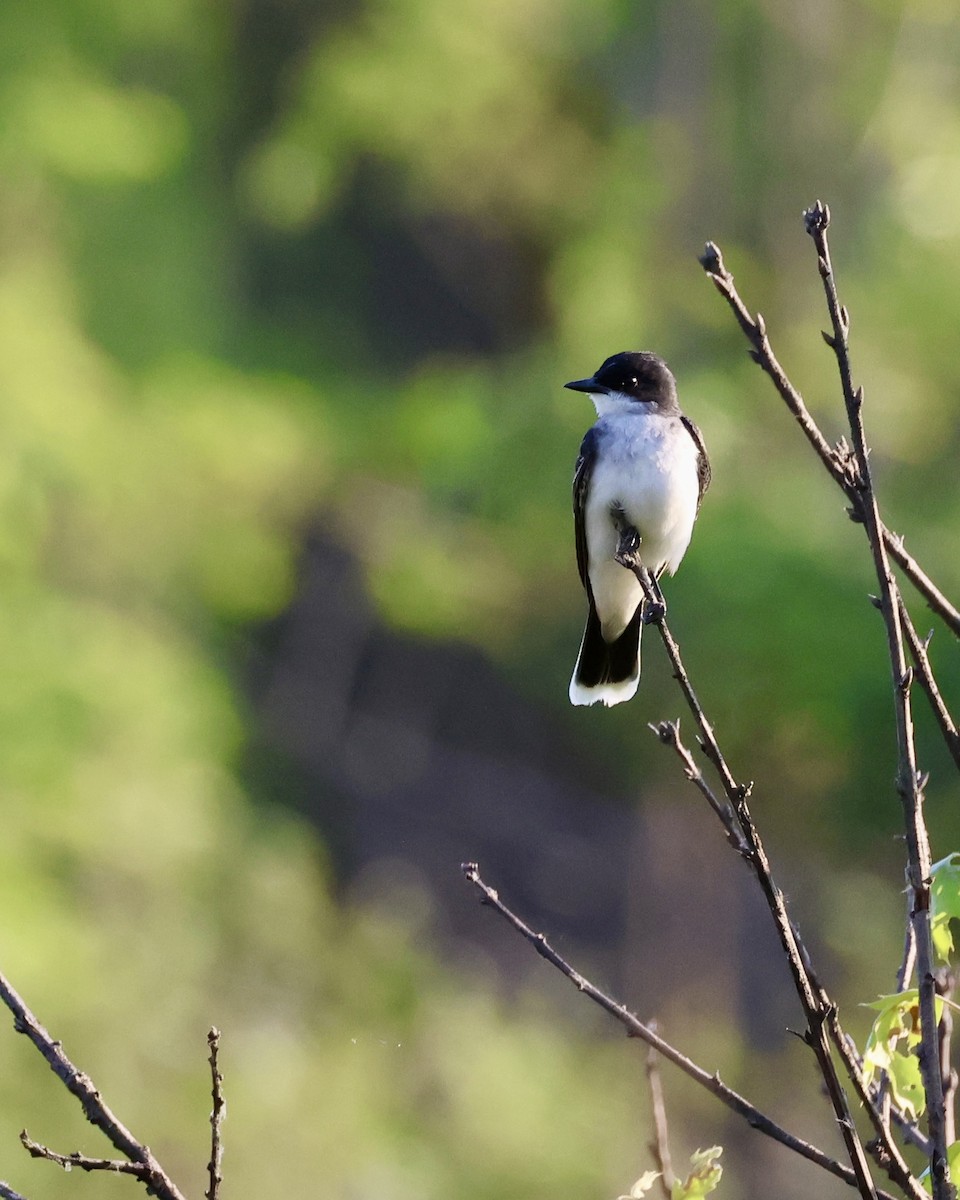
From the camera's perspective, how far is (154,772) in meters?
7.23

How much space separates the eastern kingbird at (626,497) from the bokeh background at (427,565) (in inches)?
122

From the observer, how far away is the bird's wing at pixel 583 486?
3.30 meters

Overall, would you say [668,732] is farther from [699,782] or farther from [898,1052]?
[898,1052]

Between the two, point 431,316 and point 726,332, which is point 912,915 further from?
point 431,316

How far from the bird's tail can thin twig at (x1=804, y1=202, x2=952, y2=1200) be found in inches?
69.9

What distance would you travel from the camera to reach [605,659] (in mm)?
3385

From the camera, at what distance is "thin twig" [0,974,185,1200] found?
1.44 meters

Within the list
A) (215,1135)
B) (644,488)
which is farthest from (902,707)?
(644,488)

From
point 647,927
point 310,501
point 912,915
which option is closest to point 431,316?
point 310,501

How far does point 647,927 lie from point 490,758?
172 centimetres

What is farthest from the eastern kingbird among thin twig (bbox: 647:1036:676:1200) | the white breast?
thin twig (bbox: 647:1036:676:1200)

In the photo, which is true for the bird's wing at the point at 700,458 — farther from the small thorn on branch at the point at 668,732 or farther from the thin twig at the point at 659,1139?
the small thorn on branch at the point at 668,732

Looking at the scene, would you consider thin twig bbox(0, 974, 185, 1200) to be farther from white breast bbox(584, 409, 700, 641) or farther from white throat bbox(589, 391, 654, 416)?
white throat bbox(589, 391, 654, 416)

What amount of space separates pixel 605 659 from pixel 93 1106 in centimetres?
203
